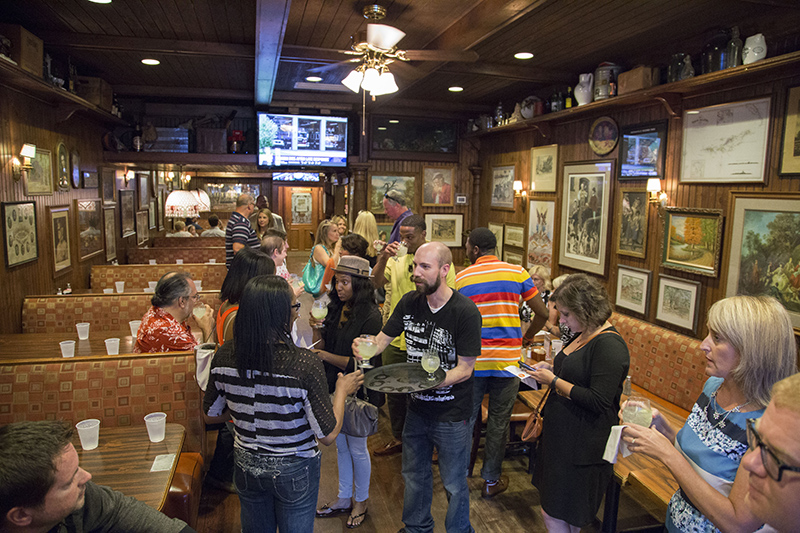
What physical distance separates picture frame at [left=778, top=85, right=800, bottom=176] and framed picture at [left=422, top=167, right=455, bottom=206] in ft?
18.3

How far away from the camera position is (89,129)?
6996 millimetres

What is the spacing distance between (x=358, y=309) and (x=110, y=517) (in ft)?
5.28

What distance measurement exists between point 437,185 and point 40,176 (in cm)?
585

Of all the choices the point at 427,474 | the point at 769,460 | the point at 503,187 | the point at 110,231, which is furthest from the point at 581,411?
the point at 110,231

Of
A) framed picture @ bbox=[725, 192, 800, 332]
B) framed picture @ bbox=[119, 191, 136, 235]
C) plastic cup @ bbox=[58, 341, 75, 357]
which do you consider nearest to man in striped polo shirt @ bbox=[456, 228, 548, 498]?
framed picture @ bbox=[725, 192, 800, 332]

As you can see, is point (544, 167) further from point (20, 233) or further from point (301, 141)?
point (20, 233)

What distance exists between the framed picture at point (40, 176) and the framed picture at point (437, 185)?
18.1 ft

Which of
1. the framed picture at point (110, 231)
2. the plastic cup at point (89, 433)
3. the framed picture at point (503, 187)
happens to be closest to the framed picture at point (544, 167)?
the framed picture at point (503, 187)

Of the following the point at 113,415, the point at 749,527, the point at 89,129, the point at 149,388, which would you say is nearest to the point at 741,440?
the point at 749,527

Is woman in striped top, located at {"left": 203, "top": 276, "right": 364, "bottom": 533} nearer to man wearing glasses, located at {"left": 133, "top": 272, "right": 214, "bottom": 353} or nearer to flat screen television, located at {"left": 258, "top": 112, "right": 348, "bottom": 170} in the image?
man wearing glasses, located at {"left": 133, "top": 272, "right": 214, "bottom": 353}

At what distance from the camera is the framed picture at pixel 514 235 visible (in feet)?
25.4

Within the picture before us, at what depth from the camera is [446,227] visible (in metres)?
9.20

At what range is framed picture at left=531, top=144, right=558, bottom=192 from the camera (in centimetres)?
694

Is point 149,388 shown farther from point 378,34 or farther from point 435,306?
point 378,34
